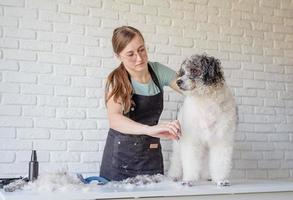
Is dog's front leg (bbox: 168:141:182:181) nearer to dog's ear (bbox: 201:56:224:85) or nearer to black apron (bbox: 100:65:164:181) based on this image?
black apron (bbox: 100:65:164:181)

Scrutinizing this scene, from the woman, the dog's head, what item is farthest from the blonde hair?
the dog's head

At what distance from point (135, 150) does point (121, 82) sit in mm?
328

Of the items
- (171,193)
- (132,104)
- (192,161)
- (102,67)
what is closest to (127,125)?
(132,104)

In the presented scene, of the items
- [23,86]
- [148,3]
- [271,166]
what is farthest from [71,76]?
[271,166]

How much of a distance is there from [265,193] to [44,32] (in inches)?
61.9

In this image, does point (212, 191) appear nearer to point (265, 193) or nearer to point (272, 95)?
point (265, 193)

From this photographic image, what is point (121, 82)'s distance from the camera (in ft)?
6.41

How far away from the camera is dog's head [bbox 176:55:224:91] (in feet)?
5.92

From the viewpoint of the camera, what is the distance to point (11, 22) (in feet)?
8.29

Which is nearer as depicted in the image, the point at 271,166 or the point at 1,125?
the point at 1,125

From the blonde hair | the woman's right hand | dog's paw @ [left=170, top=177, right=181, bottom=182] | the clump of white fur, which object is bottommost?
dog's paw @ [left=170, top=177, right=181, bottom=182]

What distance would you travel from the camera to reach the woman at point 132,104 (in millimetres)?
1941

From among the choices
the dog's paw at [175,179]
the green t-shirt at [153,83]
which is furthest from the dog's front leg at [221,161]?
the green t-shirt at [153,83]

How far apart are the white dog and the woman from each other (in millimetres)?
185
